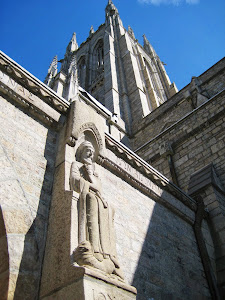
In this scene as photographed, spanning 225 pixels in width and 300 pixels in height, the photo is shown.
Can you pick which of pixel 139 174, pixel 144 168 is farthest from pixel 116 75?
pixel 139 174

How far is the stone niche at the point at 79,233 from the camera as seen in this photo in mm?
2699

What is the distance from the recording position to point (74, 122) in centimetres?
430

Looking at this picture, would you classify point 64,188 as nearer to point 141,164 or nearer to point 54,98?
point 54,98

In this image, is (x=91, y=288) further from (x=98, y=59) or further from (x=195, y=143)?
(x=98, y=59)

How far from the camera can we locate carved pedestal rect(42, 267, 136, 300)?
2543 millimetres

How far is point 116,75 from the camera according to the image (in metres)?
22.5

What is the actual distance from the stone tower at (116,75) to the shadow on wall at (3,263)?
535 inches

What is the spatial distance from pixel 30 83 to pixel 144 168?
2650 mm

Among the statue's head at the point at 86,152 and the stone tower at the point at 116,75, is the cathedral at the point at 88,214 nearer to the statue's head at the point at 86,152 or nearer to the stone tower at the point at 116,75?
the statue's head at the point at 86,152

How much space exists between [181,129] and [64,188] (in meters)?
8.22

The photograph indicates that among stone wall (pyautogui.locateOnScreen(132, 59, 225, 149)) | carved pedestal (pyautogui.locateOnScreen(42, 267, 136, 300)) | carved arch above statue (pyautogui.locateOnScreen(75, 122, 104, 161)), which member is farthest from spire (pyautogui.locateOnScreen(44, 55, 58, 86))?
carved pedestal (pyautogui.locateOnScreen(42, 267, 136, 300))

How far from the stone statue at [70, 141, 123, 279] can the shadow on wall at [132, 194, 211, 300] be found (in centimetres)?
100

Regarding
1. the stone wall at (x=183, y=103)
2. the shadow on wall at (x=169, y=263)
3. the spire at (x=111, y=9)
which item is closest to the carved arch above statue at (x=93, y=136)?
the shadow on wall at (x=169, y=263)

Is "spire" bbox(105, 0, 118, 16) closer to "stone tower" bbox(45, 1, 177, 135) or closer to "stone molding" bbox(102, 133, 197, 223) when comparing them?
"stone tower" bbox(45, 1, 177, 135)
